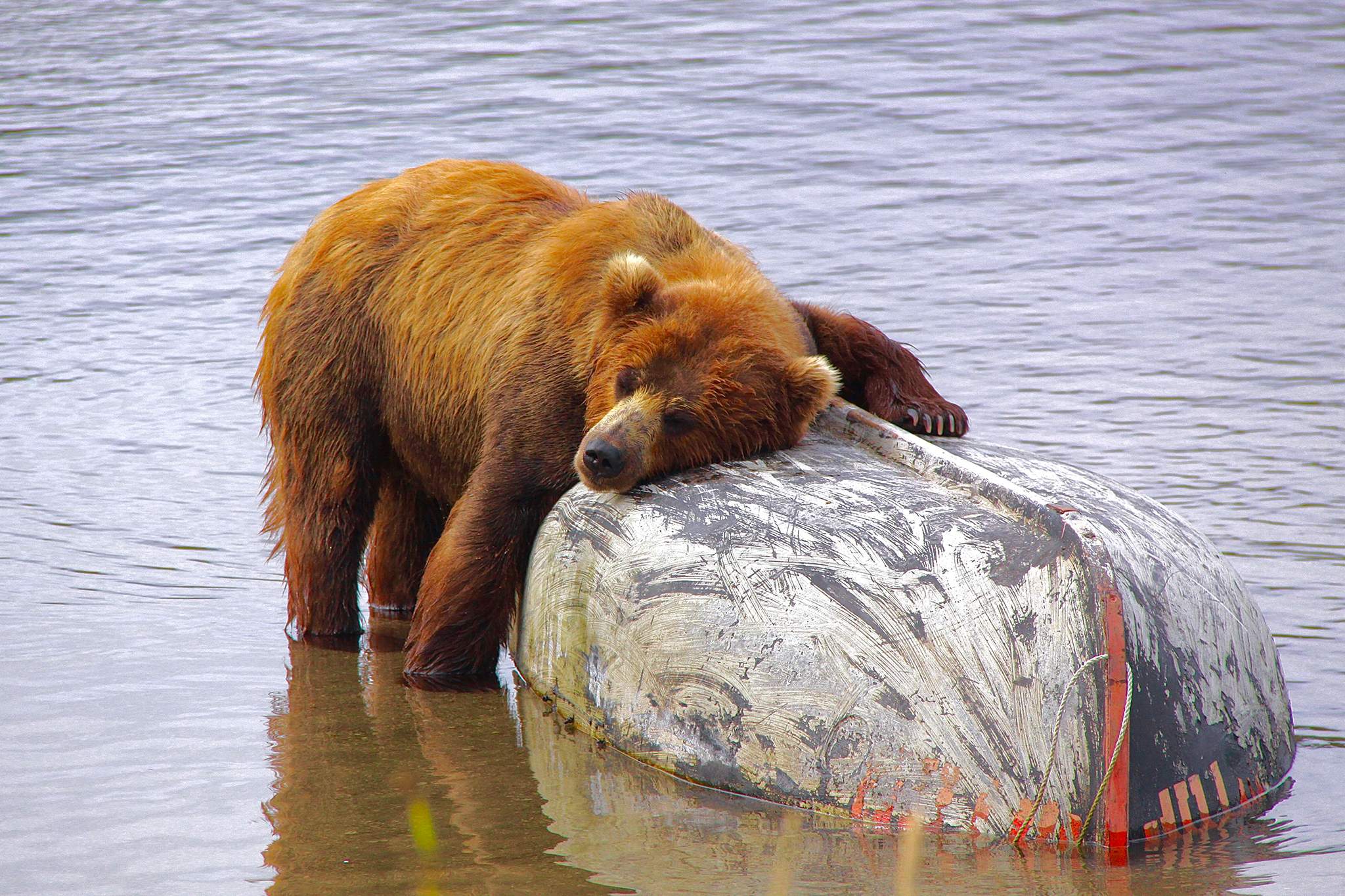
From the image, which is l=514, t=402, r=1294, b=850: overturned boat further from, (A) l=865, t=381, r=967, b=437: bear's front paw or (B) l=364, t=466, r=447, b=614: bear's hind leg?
(B) l=364, t=466, r=447, b=614: bear's hind leg

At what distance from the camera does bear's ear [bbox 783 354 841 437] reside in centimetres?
493

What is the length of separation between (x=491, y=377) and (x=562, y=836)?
1746 mm

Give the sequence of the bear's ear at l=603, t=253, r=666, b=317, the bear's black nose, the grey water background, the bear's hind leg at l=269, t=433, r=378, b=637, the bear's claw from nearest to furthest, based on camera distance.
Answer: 1. the grey water background
2. the bear's black nose
3. the bear's ear at l=603, t=253, r=666, b=317
4. the bear's claw
5. the bear's hind leg at l=269, t=433, r=378, b=637

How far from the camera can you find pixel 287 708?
18.4 ft

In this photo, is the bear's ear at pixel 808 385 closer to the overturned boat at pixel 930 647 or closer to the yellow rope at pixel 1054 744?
the overturned boat at pixel 930 647

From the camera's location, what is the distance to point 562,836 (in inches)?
177

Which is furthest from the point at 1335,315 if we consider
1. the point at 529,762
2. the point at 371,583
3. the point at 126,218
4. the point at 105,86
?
the point at 105,86

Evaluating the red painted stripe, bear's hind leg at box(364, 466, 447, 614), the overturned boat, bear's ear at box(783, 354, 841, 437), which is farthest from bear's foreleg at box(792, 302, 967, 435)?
bear's hind leg at box(364, 466, 447, 614)

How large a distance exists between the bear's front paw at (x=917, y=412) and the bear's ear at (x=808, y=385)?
41cm

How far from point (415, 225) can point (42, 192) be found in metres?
9.52

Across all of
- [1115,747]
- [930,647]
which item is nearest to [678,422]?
[930,647]

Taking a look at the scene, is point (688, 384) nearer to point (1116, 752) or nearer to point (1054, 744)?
point (1054, 744)

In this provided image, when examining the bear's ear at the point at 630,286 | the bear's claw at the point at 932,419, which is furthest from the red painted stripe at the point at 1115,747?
the bear's ear at the point at 630,286

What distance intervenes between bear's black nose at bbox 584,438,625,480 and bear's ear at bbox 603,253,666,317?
0.49 m
